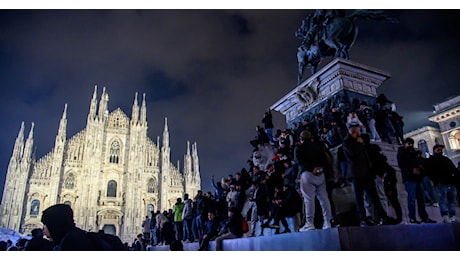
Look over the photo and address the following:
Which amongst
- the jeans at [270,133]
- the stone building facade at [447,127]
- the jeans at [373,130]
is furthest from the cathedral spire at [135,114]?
the jeans at [373,130]

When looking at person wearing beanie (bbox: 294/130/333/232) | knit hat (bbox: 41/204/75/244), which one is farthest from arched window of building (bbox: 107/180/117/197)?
knit hat (bbox: 41/204/75/244)

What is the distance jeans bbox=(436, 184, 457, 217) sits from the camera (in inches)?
167

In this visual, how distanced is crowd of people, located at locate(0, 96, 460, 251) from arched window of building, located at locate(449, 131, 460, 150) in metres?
18.8

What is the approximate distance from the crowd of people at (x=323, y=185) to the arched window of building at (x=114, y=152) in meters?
27.6

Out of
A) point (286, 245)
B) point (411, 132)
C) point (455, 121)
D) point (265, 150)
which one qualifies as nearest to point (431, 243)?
point (286, 245)

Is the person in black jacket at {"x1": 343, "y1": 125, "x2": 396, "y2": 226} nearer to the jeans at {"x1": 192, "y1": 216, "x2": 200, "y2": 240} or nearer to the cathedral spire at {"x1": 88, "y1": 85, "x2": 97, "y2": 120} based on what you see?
the jeans at {"x1": 192, "y1": 216, "x2": 200, "y2": 240}

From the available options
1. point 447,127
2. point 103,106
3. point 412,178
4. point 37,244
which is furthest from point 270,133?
point 103,106

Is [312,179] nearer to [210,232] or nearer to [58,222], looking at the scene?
[58,222]

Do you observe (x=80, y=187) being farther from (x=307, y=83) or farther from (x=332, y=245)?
(x=332, y=245)

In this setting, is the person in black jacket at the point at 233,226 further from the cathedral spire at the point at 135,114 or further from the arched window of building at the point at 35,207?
the cathedral spire at the point at 135,114

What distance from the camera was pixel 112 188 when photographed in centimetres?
3144

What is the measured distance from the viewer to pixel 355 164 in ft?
11.5
